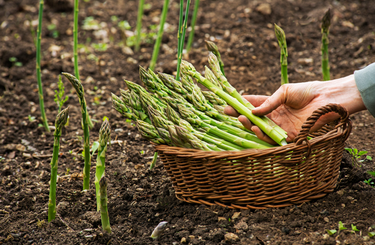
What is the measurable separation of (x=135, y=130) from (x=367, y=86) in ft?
7.02

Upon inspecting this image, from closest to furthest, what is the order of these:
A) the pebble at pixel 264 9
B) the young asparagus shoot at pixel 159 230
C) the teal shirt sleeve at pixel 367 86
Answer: the young asparagus shoot at pixel 159 230, the teal shirt sleeve at pixel 367 86, the pebble at pixel 264 9

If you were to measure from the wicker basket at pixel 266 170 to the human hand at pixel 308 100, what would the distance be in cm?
22

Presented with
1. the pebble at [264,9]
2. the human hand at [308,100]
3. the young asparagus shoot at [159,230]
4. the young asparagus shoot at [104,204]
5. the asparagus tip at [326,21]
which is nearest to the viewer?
the young asparagus shoot at [104,204]

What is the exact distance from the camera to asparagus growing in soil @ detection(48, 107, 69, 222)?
2250mm

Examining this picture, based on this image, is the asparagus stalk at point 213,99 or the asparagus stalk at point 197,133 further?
the asparagus stalk at point 213,99

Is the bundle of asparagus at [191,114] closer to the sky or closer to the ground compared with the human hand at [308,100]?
closer to the ground

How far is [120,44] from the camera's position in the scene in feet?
17.0

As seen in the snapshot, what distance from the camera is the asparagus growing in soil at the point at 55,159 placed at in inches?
88.6

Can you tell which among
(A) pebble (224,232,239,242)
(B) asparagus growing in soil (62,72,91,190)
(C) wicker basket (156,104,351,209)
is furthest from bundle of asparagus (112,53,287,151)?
Result: (A) pebble (224,232,239,242)

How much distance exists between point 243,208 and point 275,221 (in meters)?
0.22

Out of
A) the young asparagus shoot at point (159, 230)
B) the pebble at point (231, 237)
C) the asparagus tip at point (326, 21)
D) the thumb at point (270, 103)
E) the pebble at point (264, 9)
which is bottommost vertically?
the young asparagus shoot at point (159, 230)

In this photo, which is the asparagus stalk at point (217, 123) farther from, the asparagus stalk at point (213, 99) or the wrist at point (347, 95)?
the wrist at point (347, 95)

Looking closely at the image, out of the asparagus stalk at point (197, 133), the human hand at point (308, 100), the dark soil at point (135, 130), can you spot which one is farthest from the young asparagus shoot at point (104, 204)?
the human hand at point (308, 100)

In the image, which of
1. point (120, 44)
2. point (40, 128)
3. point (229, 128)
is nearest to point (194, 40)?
point (120, 44)
